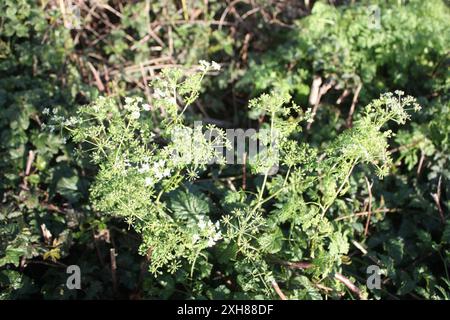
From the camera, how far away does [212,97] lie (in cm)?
432

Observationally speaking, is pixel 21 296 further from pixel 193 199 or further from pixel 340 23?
pixel 340 23

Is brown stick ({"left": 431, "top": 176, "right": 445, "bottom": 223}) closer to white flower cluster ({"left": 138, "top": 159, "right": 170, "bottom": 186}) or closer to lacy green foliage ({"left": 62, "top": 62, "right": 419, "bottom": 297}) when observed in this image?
lacy green foliage ({"left": 62, "top": 62, "right": 419, "bottom": 297})

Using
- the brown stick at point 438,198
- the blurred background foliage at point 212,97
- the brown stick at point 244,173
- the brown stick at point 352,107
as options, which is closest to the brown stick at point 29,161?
the blurred background foliage at point 212,97

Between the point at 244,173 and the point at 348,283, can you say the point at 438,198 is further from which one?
the point at 244,173

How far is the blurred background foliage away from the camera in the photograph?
2.96 metres

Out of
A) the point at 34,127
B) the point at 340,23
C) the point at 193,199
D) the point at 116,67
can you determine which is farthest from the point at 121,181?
the point at 340,23

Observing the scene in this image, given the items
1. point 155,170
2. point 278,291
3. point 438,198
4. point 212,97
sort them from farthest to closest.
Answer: point 212,97 → point 438,198 → point 278,291 → point 155,170

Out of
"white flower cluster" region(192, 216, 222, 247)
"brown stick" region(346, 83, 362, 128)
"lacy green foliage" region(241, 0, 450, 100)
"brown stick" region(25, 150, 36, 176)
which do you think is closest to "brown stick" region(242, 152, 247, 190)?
"lacy green foliage" region(241, 0, 450, 100)

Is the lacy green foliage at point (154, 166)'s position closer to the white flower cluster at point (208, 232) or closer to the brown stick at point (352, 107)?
the white flower cluster at point (208, 232)

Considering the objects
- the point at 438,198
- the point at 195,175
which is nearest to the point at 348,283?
the point at 438,198

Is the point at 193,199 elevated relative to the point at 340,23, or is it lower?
lower

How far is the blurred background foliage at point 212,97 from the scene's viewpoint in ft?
9.70
